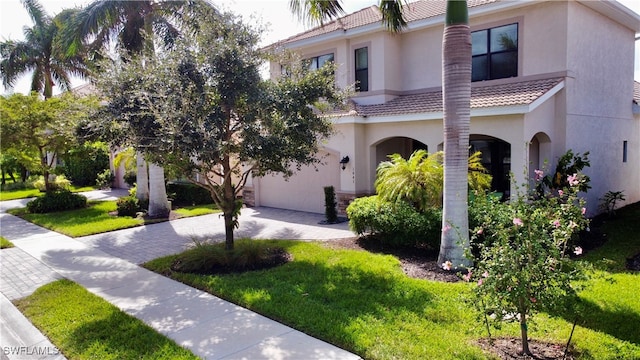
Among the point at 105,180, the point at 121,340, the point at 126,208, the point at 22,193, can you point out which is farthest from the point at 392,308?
the point at 22,193

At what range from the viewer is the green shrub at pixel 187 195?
1942cm

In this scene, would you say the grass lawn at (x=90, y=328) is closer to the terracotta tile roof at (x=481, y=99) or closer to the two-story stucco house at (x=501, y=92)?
the two-story stucco house at (x=501, y=92)

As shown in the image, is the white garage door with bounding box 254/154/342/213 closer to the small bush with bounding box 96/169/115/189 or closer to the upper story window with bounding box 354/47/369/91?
the upper story window with bounding box 354/47/369/91

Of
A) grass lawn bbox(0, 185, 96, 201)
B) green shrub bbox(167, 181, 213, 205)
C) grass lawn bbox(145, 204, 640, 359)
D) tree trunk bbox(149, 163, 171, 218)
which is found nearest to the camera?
grass lawn bbox(145, 204, 640, 359)

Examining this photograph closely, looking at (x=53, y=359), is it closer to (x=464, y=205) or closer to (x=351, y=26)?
(x=464, y=205)

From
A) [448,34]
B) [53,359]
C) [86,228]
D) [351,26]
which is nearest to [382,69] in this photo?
[351,26]

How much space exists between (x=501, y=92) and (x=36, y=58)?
89.8 feet

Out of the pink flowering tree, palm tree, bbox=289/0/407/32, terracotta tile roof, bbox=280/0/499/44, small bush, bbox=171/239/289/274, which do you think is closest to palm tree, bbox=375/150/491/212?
small bush, bbox=171/239/289/274

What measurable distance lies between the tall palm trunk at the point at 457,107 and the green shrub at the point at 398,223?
133 cm

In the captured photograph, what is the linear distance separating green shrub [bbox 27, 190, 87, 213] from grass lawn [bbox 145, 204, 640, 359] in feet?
37.8

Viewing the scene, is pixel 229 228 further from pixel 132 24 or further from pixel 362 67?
pixel 132 24

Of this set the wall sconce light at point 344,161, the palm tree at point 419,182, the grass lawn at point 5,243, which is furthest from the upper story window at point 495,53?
the grass lawn at point 5,243

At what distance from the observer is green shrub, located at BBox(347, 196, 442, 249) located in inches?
368

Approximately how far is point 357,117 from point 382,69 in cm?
233
